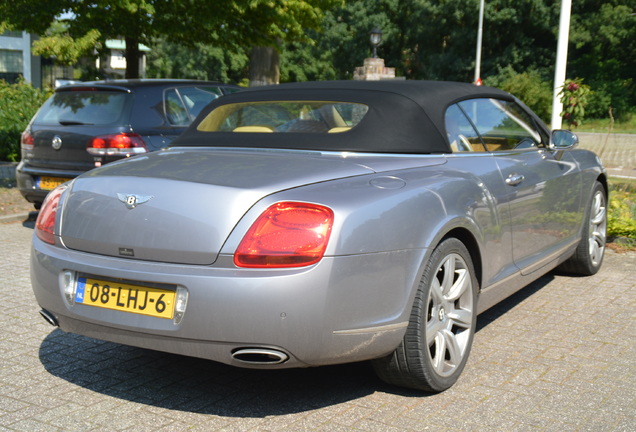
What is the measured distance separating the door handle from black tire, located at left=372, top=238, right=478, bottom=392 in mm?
748

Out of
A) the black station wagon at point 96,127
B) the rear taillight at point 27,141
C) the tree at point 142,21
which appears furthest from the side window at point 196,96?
the tree at point 142,21

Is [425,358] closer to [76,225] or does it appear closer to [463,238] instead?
[463,238]

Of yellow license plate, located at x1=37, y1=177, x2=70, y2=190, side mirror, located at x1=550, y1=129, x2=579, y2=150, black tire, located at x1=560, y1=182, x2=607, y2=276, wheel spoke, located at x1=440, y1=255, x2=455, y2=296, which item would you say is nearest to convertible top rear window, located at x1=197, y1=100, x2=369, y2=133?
wheel spoke, located at x1=440, y1=255, x2=455, y2=296

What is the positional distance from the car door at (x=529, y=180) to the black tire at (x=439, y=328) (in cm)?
70

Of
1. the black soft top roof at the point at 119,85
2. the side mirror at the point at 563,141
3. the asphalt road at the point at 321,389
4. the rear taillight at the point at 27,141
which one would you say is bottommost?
the asphalt road at the point at 321,389

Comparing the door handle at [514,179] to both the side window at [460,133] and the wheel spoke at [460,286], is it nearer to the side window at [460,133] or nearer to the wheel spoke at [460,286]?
the side window at [460,133]

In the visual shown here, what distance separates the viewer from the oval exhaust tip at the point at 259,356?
3.27 metres

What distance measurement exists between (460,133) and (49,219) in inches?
89.9

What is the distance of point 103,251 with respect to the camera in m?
3.58

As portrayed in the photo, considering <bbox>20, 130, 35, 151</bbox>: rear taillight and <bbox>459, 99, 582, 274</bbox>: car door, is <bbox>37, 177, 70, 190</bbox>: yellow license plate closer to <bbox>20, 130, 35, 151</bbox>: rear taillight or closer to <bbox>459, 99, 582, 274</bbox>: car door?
<bbox>20, 130, 35, 151</bbox>: rear taillight

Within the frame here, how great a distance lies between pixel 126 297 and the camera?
3.47m

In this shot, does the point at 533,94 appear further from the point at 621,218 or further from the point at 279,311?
the point at 279,311

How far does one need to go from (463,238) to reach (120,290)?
1.72 meters

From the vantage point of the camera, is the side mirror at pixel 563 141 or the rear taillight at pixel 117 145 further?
the rear taillight at pixel 117 145
